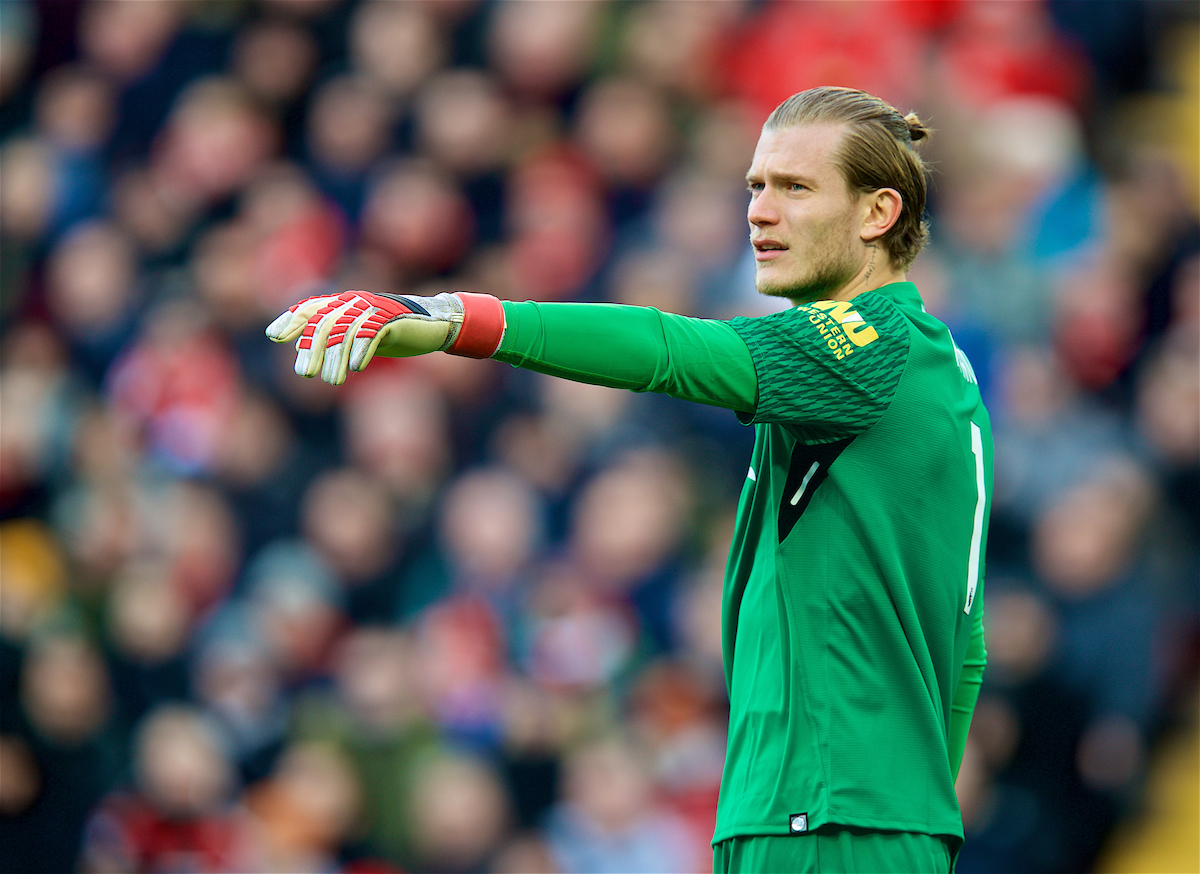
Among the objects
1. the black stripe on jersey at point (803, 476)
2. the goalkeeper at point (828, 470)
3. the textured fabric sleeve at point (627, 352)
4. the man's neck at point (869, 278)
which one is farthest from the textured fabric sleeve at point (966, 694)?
the textured fabric sleeve at point (627, 352)

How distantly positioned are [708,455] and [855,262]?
338 centimetres

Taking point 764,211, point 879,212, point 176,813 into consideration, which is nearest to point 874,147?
point 879,212

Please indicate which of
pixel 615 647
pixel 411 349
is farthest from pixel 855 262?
pixel 615 647

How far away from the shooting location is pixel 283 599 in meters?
5.93

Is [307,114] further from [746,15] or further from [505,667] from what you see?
[505,667]

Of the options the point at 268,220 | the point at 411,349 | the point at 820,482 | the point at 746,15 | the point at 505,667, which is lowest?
the point at 505,667

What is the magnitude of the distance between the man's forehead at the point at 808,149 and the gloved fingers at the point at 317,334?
33.3 inches

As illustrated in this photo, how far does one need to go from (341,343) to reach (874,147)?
3.38ft

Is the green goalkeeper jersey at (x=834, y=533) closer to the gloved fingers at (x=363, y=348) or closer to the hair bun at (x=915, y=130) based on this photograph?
the gloved fingers at (x=363, y=348)

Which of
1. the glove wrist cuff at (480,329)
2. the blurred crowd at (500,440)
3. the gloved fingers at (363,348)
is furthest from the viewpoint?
the blurred crowd at (500,440)

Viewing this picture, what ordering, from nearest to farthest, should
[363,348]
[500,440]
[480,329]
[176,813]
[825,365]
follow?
1. [363,348]
2. [480,329]
3. [825,365]
4. [176,813]
5. [500,440]

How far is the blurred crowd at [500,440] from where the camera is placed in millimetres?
5246

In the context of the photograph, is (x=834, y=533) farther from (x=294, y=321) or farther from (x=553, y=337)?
(x=294, y=321)

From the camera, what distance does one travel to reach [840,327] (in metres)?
2.12
